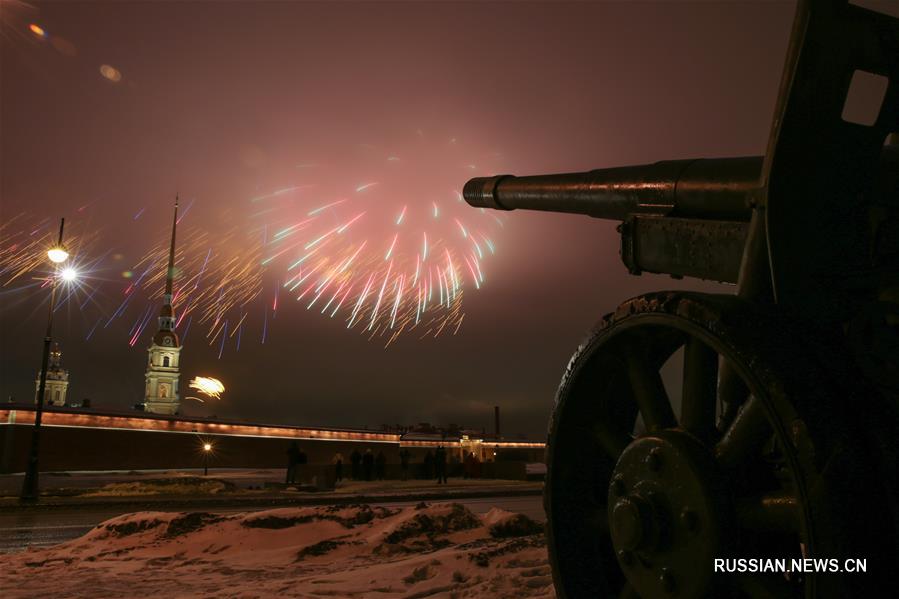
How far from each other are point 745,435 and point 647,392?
0.42 meters

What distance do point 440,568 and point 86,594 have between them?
102 inches

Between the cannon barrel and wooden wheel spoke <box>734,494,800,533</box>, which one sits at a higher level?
the cannon barrel

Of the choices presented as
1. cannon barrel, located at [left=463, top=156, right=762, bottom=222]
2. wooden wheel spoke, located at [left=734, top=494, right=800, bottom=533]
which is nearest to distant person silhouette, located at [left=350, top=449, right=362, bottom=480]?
cannon barrel, located at [left=463, top=156, right=762, bottom=222]

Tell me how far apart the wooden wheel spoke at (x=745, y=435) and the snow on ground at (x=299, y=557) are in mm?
2538

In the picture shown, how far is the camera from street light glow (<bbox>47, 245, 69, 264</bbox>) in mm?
18297

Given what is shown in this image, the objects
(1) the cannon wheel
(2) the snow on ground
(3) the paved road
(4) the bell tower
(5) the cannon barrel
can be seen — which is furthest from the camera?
(4) the bell tower

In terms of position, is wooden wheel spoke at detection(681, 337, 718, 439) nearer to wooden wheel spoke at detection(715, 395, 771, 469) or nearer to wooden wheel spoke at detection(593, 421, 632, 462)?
wooden wheel spoke at detection(715, 395, 771, 469)

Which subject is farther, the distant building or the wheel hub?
the distant building

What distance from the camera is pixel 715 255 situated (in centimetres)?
295

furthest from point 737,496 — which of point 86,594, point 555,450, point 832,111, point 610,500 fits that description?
point 86,594

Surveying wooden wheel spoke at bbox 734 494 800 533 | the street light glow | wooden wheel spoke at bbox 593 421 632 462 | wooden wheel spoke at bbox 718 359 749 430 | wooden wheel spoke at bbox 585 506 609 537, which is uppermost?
the street light glow

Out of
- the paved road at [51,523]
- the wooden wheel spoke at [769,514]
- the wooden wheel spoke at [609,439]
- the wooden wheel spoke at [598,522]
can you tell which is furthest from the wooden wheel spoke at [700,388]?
the paved road at [51,523]

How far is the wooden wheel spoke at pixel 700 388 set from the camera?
2.09 metres

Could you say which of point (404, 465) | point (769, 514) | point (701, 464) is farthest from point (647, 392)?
point (404, 465)
